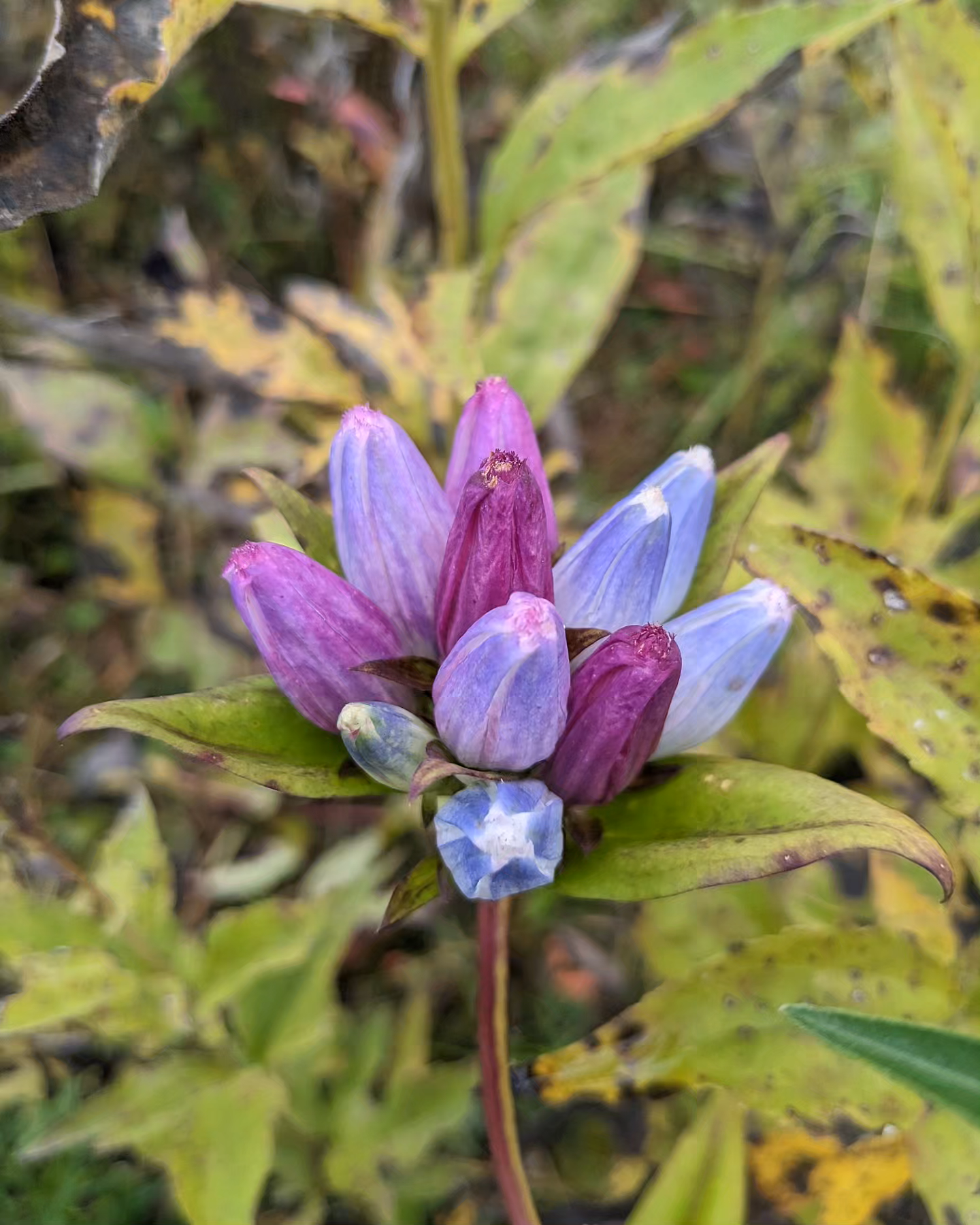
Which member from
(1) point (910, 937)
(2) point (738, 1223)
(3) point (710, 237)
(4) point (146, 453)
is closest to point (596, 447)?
(3) point (710, 237)

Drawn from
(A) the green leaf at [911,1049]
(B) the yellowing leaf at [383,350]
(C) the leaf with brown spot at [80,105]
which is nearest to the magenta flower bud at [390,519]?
(C) the leaf with brown spot at [80,105]

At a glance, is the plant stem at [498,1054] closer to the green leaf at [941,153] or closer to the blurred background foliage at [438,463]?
the blurred background foliage at [438,463]

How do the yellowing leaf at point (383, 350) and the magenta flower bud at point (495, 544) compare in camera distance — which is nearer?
the magenta flower bud at point (495, 544)

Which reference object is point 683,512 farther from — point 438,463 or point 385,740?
point 438,463

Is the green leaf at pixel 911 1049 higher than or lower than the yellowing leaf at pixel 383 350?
lower

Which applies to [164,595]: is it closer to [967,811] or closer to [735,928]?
[735,928]

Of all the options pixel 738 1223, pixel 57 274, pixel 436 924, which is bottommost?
pixel 436 924
